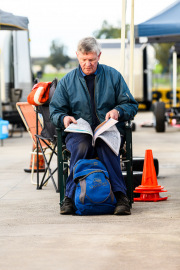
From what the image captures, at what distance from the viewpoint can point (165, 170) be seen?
866cm

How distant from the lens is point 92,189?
5.34 m

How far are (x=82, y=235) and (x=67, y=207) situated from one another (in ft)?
2.84

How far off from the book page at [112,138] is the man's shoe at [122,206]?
1.28 feet

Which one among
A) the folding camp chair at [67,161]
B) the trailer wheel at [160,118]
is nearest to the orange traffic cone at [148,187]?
the folding camp chair at [67,161]

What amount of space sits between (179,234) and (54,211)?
145 cm

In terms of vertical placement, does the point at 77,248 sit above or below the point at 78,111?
below

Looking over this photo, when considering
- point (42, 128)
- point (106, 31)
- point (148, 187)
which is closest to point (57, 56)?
point (106, 31)

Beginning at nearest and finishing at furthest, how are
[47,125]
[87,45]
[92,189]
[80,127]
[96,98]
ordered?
[92,189] < [80,127] < [87,45] < [96,98] < [47,125]

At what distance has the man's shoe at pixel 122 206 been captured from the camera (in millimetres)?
5430

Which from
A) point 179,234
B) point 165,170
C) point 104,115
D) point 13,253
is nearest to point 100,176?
point 104,115

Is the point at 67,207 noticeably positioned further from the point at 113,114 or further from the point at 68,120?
the point at 113,114

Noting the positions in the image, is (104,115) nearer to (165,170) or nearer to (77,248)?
(77,248)

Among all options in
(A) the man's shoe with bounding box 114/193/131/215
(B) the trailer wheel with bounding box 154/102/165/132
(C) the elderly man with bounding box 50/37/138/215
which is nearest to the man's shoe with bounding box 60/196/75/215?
(C) the elderly man with bounding box 50/37/138/215

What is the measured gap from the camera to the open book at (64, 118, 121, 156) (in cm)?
541
